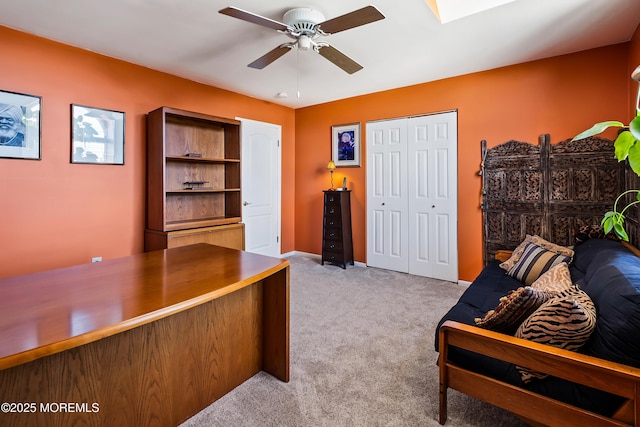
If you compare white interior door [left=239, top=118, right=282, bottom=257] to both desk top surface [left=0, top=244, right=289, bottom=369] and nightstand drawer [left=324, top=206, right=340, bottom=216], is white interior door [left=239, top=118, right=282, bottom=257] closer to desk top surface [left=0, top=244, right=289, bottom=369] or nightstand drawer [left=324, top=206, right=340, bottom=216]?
nightstand drawer [left=324, top=206, right=340, bottom=216]

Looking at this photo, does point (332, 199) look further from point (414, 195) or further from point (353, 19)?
point (353, 19)

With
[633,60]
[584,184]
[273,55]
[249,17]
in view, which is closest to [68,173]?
[273,55]

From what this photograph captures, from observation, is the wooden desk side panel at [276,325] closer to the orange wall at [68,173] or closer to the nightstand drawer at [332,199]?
the orange wall at [68,173]

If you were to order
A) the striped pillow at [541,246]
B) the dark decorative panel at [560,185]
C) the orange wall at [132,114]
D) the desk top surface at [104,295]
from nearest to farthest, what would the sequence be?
the desk top surface at [104,295] → the striped pillow at [541,246] → the orange wall at [132,114] → the dark decorative panel at [560,185]

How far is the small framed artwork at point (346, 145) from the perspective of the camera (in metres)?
4.73

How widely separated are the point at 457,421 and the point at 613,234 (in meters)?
1.96

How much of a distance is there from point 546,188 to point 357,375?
2.75 metres

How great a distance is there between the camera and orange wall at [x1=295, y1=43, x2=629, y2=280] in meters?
3.05

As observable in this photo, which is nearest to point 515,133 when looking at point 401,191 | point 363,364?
Result: point 401,191

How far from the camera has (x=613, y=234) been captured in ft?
8.01

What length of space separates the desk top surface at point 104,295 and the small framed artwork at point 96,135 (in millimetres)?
1801

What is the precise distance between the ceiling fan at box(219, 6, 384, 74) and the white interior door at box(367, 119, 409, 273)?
1.83 metres

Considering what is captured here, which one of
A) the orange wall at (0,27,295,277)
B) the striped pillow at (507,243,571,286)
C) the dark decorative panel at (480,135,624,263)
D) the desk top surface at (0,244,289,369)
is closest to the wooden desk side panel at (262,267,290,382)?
the desk top surface at (0,244,289,369)

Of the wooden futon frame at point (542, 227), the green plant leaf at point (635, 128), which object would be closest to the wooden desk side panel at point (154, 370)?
the wooden futon frame at point (542, 227)
